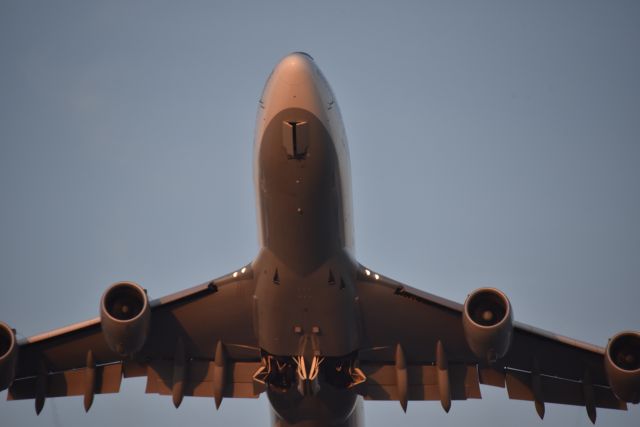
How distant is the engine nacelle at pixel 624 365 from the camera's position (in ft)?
56.2

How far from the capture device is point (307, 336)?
57.8 ft

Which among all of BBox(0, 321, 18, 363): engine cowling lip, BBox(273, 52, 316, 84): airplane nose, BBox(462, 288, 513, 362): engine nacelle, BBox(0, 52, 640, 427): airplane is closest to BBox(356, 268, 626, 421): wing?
BBox(0, 52, 640, 427): airplane

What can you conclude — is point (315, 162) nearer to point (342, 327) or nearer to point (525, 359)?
point (342, 327)

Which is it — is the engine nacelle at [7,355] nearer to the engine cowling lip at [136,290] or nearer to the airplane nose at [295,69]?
the engine cowling lip at [136,290]

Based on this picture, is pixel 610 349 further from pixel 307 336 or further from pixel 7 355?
pixel 7 355

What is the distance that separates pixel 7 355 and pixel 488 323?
32.9ft

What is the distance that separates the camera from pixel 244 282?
60.2 feet

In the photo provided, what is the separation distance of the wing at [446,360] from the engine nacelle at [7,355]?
746 centimetres

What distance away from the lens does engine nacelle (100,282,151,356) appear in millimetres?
16703

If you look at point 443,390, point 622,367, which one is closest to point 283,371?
point 443,390

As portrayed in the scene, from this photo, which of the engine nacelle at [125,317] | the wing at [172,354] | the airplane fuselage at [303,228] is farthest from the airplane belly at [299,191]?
the engine nacelle at [125,317]

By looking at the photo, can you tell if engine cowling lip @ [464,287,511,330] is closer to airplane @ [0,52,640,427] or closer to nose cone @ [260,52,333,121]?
airplane @ [0,52,640,427]

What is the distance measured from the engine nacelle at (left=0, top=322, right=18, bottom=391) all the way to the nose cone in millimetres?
7273

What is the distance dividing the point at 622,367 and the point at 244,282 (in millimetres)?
8337
